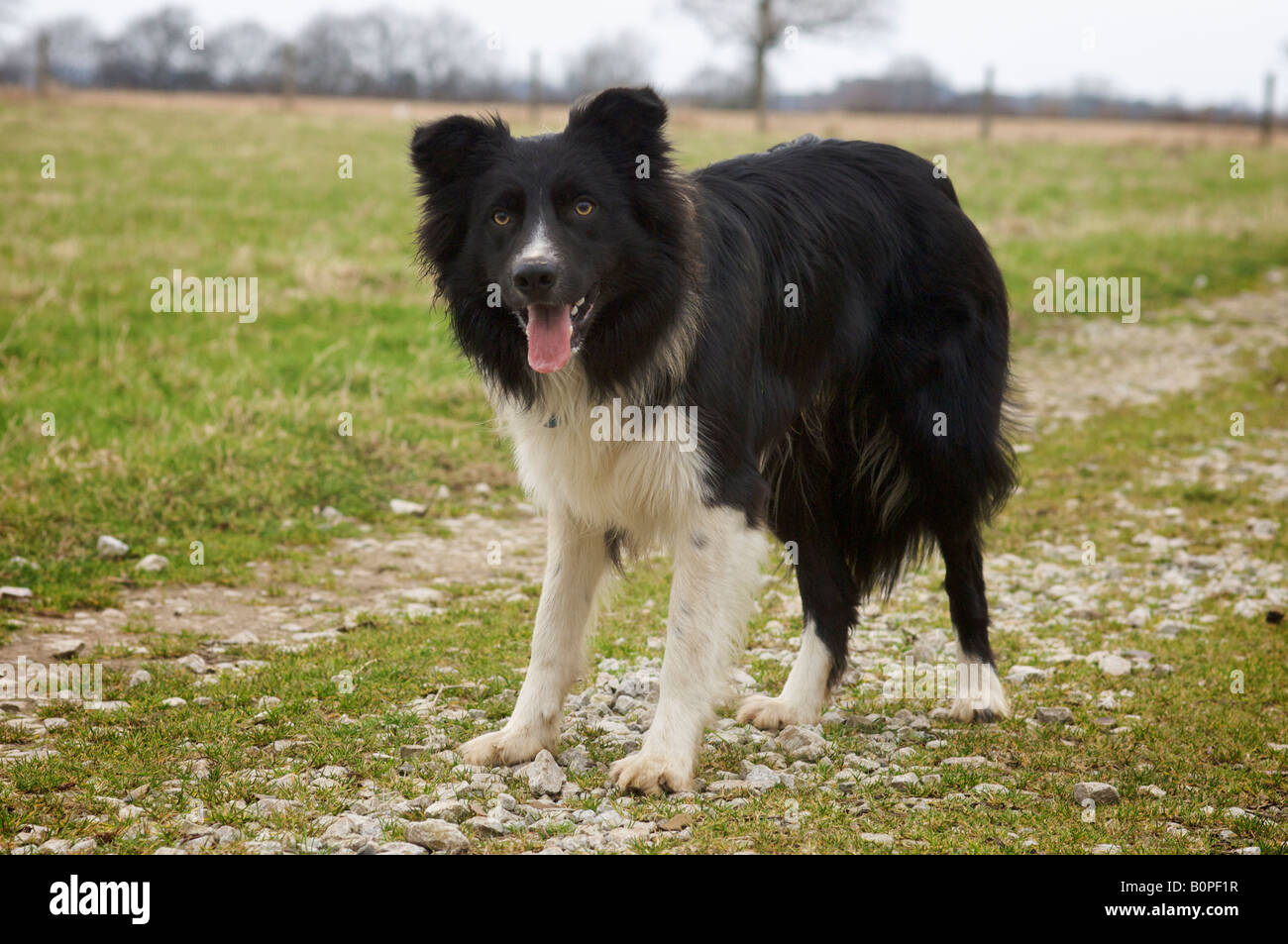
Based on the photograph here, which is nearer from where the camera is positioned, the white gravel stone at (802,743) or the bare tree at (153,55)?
the white gravel stone at (802,743)

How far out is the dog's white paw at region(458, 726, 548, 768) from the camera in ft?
14.3

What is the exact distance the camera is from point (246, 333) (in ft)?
34.9

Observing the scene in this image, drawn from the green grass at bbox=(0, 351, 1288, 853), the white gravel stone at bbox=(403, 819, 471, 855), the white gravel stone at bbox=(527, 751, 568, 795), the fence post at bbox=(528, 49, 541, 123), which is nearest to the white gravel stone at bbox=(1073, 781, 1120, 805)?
the green grass at bbox=(0, 351, 1288, 853)

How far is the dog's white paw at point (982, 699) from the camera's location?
4.89 m

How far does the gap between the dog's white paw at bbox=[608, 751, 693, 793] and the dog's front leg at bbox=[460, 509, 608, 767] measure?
403mm

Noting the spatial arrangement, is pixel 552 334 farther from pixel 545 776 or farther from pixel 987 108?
pixel 987 108

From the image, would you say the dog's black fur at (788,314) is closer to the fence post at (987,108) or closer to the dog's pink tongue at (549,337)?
the dog's pink tongue at (549,337)

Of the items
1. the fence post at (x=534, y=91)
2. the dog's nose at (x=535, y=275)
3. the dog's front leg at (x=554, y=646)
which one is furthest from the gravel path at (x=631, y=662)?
the fence post at (x=534, y=91)

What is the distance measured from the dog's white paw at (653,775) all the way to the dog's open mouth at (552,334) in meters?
1.35

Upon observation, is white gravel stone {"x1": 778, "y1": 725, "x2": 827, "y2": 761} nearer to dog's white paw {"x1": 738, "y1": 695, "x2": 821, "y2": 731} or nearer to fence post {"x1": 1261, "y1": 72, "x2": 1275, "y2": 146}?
dog's white paw {"x1": 738, "y1": 695, "x2": 821, "y2": 731}

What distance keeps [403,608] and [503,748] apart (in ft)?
6.61

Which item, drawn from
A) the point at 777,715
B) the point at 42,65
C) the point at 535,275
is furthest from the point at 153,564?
the point at 42,65
